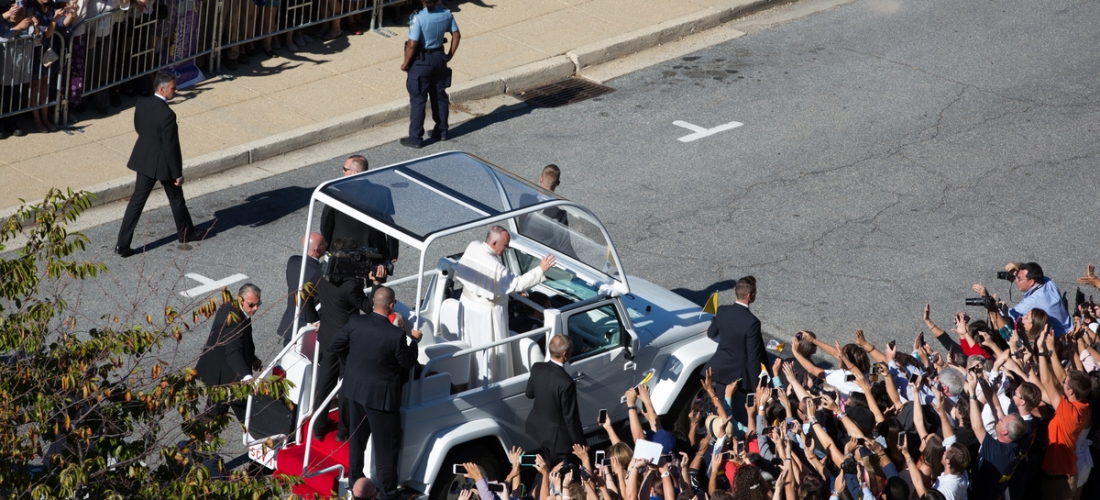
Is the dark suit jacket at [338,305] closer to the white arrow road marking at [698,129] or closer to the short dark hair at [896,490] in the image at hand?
the short dark hair at [896,490]

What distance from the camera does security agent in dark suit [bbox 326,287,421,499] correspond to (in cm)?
738

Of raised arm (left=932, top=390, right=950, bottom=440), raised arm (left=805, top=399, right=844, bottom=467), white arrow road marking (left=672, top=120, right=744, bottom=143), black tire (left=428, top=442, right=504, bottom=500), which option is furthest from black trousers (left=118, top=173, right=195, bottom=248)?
raised arm (left=932, top=390, right=950, bottom=440)

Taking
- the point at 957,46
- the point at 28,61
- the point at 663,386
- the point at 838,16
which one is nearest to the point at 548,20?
the point at 838,16

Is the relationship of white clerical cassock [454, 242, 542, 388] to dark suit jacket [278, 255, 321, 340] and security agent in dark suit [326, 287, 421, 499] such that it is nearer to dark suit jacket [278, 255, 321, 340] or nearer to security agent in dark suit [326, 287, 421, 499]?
security agent in dark suit [326, 287, 421, 499]

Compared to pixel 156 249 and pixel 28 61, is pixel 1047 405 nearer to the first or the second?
pixel 156 249

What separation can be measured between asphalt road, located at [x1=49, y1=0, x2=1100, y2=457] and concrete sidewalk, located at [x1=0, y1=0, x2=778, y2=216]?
67 centimetres

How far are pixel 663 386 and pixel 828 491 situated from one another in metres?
2.11

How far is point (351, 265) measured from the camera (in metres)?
8.06

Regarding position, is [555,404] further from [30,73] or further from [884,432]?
[30,73]

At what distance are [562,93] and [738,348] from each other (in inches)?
295

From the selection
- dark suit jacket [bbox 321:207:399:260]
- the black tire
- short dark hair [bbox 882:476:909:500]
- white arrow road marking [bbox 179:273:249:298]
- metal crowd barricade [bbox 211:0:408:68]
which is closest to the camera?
short dark hair [bbox 882:476:909:500]

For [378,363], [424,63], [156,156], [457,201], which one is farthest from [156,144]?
[378,363]

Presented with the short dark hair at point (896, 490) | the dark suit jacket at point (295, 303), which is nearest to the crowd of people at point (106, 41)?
the dark suit jacket at point (295, 303)

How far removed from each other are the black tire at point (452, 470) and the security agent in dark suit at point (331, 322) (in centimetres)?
69
